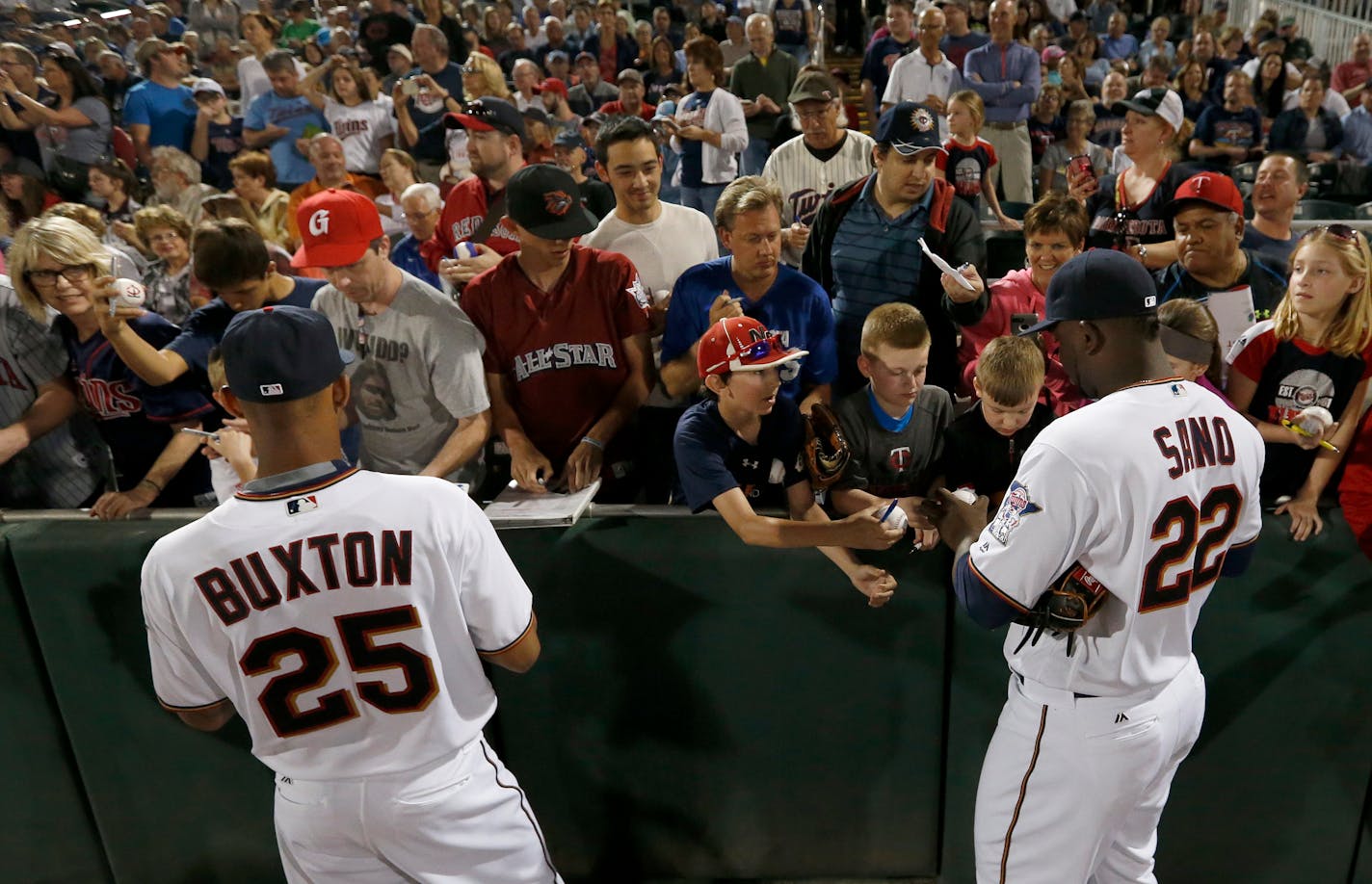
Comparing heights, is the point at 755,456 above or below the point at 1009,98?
above

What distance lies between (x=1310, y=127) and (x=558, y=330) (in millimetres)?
9591

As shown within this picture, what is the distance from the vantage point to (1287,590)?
294cm

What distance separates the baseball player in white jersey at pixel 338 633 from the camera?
80.2 inches

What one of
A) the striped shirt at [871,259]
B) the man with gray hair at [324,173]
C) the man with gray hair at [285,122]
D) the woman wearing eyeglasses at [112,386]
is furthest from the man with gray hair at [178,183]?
the striped shirt at [871,259]

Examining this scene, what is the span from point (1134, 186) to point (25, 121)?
881cm

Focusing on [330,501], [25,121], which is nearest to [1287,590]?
[330,501]

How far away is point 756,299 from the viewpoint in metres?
3.70

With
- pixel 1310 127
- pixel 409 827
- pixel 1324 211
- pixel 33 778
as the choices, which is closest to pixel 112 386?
pixel 33 778

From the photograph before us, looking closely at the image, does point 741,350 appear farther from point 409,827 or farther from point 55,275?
point 55,275

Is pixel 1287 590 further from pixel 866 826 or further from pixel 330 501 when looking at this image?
pixel 330 501

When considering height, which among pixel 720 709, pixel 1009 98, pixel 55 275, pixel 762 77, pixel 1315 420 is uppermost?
pixel 55 275

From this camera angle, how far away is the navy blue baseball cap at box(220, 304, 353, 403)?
6.52 feet

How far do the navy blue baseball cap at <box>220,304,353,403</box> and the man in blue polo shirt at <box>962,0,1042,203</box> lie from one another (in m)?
8.02

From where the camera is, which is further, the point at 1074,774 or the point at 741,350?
the point at 741,350
